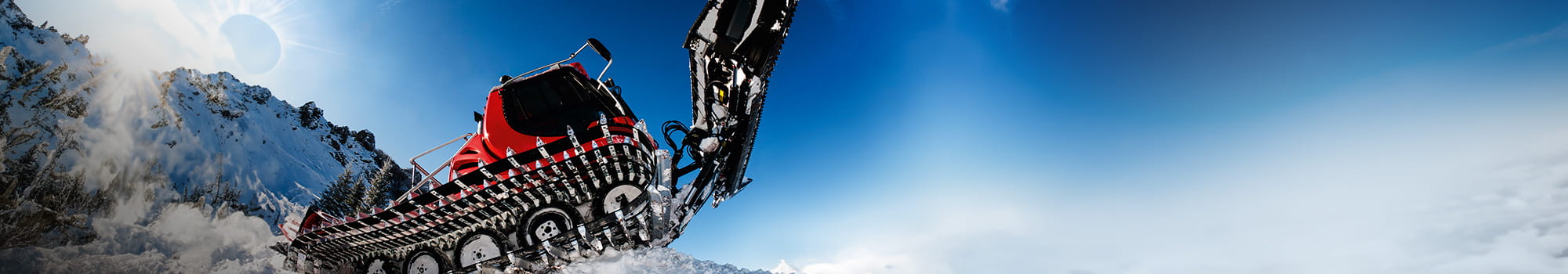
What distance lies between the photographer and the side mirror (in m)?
4.92

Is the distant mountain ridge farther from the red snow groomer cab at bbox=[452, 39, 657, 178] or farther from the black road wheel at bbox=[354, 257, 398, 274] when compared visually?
the red snow groomer cab at bbox=[452, 39, 657, 178]

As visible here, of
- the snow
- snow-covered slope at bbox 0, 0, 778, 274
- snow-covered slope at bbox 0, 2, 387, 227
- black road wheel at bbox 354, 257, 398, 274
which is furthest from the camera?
snow-covered slope at bbox 0, 2, 387, 227

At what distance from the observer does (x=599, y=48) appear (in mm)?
4980

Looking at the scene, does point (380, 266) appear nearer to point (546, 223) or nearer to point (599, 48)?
point (546, 223)

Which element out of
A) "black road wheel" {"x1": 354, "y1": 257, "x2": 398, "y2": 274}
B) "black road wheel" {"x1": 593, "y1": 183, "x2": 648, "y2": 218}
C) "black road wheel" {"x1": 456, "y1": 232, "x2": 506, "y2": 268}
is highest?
"black road wheel" {"x1": 593, "y1": 183, "x2": 648, "y2": 218}

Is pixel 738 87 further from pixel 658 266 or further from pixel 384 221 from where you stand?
pixel 384 221

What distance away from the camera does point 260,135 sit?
13.9 m

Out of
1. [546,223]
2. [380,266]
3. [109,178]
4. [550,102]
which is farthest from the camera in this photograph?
[550,102]

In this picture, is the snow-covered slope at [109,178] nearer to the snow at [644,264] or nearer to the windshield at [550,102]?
the snow at [644,264]

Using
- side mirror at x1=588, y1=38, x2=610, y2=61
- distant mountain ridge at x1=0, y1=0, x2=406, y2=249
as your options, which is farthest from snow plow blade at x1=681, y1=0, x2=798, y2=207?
distant mountain ridge at x1=0, y1=0, x2=406, y2=249

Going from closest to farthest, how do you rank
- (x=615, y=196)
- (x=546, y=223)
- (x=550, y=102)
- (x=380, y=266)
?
(x=546, y=223) → (x=615, y=196) → (x=380, y=266) → (x=550, y=102)

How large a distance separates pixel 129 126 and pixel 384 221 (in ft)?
18.7

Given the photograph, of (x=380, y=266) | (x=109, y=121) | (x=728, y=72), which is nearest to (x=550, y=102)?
(x=380, y=266)

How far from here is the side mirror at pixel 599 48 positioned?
4.92 meters
